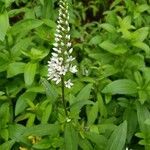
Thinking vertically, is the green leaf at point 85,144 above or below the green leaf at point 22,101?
below

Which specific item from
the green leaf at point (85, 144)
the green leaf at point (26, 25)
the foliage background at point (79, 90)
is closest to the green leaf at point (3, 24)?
the foliage background at point (79, 90)

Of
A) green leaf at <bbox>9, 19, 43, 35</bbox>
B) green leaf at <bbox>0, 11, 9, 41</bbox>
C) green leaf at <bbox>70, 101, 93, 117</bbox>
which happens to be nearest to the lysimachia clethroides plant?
green leaf at <bbox>70, 101, 93, 117</bbox>

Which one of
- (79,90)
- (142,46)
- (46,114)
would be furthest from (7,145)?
(142,46)

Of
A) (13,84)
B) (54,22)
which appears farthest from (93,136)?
(54,22)

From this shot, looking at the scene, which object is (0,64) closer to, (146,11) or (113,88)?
(113,88)

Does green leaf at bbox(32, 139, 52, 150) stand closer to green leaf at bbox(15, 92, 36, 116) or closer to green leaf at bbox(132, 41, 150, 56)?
green leaf at bbox(15, 92, 36, 116)

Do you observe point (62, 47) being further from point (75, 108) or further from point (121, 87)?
point (121, 87)

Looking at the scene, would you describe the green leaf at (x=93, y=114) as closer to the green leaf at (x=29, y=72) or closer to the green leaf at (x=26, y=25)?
the green leaf at (x=29, y=72)
